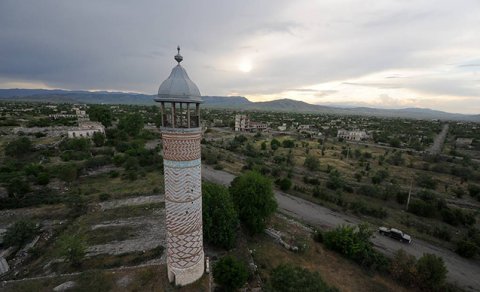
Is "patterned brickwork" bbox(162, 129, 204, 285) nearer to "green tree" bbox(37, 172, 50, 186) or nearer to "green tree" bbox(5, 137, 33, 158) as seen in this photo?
"green tree" bbox(37, 172, 50, 186)

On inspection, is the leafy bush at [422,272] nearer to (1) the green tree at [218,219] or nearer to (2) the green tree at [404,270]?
(2) the green tree at [404,270]

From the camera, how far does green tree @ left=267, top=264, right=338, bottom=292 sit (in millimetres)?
10523

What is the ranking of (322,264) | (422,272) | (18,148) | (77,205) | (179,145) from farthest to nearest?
(18,148) < (77,205) < (322,264) < (422,272) < (179,145)

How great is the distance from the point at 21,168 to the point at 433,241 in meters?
50.1

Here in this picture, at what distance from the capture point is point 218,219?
1658 centimetres

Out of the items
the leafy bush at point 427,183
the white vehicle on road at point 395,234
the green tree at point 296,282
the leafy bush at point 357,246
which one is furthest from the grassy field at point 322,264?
the leafy bush at point 427,183

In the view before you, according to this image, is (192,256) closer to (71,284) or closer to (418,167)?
(71,284)

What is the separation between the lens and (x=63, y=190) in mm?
28500

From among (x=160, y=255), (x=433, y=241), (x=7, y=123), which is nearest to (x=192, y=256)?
(x=160, y=255)

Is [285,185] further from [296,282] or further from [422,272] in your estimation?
[296,282]

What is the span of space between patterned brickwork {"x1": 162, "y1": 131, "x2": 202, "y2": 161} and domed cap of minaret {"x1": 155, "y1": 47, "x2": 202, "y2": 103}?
4.69 feet

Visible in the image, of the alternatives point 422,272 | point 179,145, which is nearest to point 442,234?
point 422,272

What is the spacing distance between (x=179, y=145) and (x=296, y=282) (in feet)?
26.0

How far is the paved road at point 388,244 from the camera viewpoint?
17.5m
